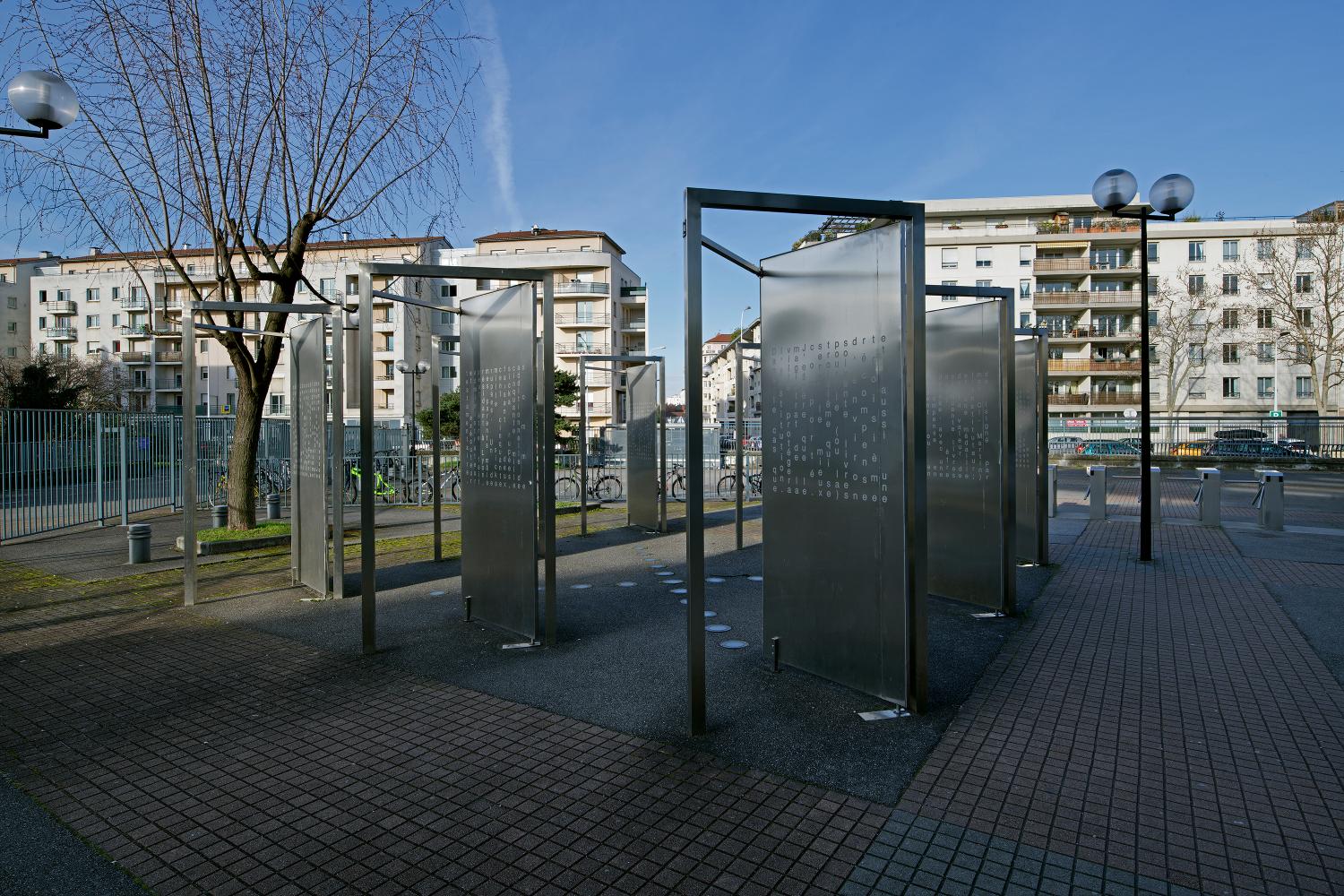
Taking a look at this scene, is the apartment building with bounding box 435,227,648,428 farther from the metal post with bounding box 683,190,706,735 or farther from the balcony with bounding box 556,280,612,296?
the metal post with bounding box 683,190,706,735

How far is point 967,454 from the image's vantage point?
22.9ft

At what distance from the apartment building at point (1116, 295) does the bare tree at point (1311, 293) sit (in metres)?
2.56

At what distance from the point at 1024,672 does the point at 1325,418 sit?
31.4m

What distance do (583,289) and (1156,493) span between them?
146 ft

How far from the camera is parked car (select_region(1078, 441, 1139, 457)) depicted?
3281 cm

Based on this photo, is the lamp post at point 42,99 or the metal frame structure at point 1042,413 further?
the metal frame structure at point 1042,413

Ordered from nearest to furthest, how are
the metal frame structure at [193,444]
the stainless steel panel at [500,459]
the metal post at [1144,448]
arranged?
the stainless steel panel at [500,459], the metal frame structure at [193,444], the metal post at [1144,448]

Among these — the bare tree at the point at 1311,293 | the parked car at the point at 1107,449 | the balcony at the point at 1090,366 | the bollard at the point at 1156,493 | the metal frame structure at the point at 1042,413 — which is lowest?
the bollard at the point at 1156,493

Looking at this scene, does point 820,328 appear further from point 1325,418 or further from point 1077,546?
point 1325,418

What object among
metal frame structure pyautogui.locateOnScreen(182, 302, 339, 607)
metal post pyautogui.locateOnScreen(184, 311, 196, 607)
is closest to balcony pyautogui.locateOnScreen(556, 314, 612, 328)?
metal frame structure pyautogui.locateOnScreen(182, 302, 339, 607)

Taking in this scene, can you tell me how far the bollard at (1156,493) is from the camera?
38.7 ft

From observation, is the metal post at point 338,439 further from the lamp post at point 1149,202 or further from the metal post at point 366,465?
the lamp post at point 1149,202

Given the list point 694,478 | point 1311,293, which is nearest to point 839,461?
point 694,478

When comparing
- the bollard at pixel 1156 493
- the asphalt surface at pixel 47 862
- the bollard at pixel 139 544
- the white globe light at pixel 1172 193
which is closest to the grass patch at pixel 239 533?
the bollard at pixel 139 544
